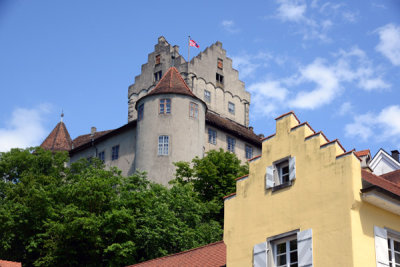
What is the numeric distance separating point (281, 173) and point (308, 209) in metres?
1.73

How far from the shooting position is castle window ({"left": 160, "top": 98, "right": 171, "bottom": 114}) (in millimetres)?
62281

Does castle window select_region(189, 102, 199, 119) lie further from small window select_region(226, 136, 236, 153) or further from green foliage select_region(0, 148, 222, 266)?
green foliage select_region(0, 148, 222, 266)

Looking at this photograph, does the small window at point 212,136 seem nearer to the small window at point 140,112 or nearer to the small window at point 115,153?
the small window at point 140,112

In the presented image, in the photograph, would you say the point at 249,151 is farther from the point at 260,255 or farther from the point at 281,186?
the point at 260,255

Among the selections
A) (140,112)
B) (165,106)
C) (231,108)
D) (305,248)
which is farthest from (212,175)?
(305,248)

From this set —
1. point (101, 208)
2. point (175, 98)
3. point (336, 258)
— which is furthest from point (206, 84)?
point (336, 258)

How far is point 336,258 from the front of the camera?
55.2 feet

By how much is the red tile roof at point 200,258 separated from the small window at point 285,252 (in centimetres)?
299

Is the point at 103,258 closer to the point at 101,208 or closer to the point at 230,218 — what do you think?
the point at 101,208

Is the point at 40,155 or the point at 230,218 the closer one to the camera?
the point at 230,218

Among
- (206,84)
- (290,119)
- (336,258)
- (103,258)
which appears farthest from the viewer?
(206,84)

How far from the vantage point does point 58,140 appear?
77312 millimetres

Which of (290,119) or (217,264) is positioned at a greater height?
(290,119)

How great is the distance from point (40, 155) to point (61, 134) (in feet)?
63.2
